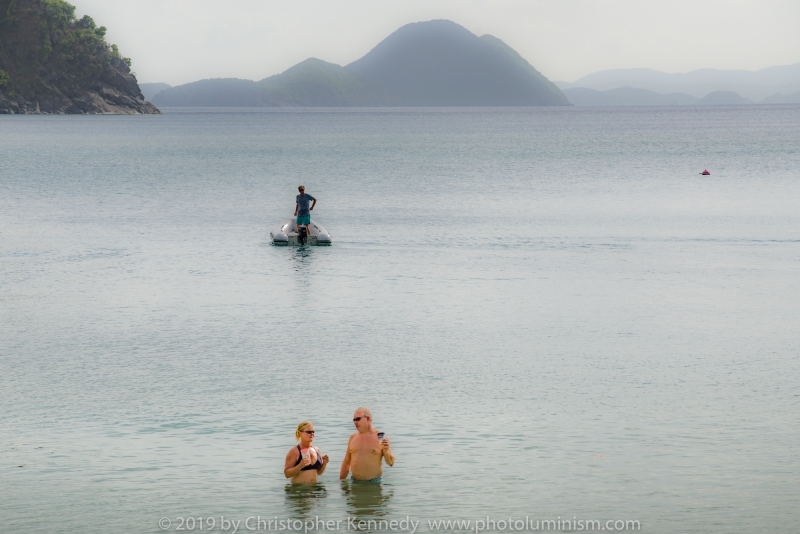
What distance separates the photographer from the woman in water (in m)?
13.8

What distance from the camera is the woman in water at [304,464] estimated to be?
13.8 metres

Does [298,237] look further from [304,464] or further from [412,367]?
[304,464]

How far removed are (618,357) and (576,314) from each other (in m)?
4.62

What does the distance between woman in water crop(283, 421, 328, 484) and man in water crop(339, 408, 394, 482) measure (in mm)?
335

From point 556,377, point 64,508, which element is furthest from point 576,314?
point 64,508

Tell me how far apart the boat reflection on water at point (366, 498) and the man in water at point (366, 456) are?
0.11m

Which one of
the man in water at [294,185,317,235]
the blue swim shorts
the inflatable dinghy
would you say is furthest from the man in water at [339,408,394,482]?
the inflatable dinghy

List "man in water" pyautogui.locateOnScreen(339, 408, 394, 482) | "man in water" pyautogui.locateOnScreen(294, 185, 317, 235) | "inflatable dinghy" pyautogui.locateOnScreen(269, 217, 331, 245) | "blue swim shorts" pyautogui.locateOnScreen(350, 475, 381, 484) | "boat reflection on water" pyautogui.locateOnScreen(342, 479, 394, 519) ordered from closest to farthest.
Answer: "boat reflection on water" pyautogui.locateOnScreen(342, 479, 394, 519), "man in water" pyautogui.locateOnScreen(339, 408, 394, 482), "blue swim shorts" pyautogui.locateOnScreen(350, 475, 381, 484), "man in water" pyautogui.locateOnScreen(294, 185, 317, 235), "inflatable dinghy" pyautogui.locateOnScreen(269, 217, 331, 245)

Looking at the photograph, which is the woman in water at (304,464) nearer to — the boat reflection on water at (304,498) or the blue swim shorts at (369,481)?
the boat reflection on water at (304,498)

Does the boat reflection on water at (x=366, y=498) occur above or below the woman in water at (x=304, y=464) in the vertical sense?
Result: below

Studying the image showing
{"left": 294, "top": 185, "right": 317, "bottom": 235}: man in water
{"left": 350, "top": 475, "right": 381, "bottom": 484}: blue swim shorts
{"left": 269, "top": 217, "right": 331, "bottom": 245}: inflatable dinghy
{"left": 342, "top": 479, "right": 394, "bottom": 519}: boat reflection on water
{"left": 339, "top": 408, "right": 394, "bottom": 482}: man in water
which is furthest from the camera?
{"left": 269, "top": 217, "right": 331, "bottom": 245}: inflatable dinghy

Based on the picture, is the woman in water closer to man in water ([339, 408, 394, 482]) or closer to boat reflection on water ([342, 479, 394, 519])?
man in water ([339, 408, 394, 482])

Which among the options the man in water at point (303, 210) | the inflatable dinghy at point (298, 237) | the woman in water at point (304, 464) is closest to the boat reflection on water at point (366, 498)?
the woman in water at point (304, 464)

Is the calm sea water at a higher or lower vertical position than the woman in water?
lower
